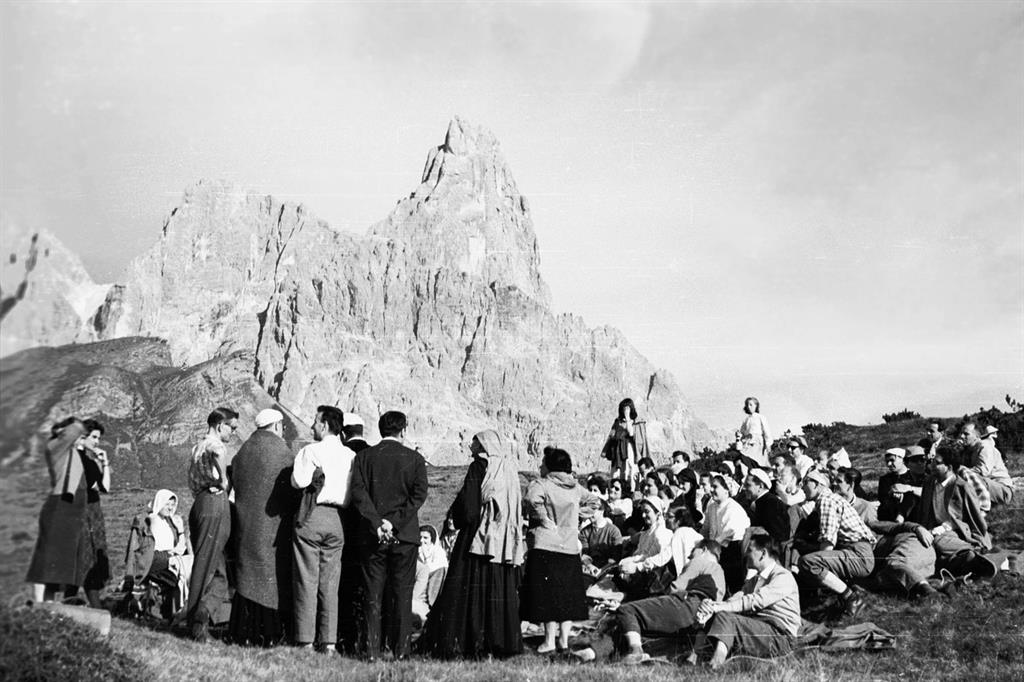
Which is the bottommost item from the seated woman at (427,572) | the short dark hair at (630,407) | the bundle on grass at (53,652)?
the bundle on grass at (53,652)

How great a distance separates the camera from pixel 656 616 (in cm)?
890

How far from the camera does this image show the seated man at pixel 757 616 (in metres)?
8.55

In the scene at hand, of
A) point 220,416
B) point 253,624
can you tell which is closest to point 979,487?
point 253,624

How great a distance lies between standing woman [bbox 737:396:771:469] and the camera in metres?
15.8

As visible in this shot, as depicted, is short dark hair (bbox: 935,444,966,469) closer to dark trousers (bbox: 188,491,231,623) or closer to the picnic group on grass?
the picnic group on grass

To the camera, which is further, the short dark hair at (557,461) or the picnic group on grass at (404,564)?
the short dark hair at (557,461)

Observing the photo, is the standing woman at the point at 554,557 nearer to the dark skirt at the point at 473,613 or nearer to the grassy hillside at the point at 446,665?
the dark skirt at the point at 473,613

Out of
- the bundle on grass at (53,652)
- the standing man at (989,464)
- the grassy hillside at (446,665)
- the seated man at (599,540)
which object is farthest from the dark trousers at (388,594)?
the standing man at (989,464)

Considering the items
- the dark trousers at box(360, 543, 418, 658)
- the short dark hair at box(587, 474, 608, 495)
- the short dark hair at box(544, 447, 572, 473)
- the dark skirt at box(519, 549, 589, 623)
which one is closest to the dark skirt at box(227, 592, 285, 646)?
the dark trousers at box(360, 543, 418, 658)

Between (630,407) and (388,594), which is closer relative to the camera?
(388,594)

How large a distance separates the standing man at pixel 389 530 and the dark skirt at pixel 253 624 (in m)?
0.82

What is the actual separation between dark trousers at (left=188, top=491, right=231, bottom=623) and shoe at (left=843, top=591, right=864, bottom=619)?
5990 mm

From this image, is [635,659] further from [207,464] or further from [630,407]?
[630,407]

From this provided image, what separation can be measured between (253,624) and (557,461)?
3193 mm
